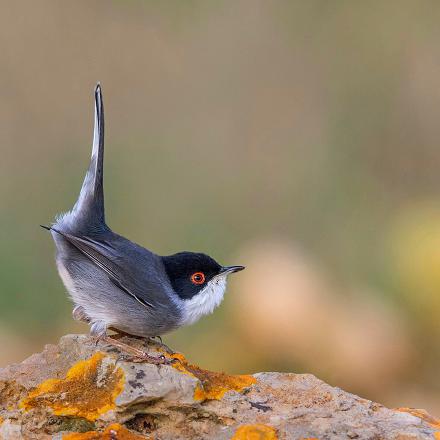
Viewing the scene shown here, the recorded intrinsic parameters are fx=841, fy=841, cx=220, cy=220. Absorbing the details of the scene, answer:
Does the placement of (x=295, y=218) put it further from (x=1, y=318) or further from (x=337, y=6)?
(x=1, y=318)

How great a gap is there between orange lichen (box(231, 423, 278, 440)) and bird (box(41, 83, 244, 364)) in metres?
1.19

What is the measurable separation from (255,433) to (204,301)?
1.44 metres

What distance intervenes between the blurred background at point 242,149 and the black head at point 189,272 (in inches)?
125

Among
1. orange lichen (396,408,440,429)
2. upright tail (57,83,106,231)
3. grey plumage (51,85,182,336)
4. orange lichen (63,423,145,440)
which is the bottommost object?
orange lichen (63,423,145,440)

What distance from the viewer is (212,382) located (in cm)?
379

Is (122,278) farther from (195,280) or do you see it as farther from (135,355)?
(135,355)

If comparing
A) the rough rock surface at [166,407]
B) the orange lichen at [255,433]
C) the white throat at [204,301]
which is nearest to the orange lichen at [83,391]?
the rough rock surface at [166,407]

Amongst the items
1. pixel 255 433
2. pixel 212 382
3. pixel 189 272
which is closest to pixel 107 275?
pixel 189 272

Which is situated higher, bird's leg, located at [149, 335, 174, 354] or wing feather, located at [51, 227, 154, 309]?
wing feather, located at [51, 227, 154, 309]

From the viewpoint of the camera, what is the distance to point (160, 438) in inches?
136

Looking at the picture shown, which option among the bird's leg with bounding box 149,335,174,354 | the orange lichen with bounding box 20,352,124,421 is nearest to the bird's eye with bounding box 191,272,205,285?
the bird's leg with bounding box 149,335,174,354

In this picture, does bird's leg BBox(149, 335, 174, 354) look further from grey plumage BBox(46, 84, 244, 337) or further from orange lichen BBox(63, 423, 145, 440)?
orange lichen BBox(63, 423, 145, 440)

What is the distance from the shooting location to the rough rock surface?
11.3ft

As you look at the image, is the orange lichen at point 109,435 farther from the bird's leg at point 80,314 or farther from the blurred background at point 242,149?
the blurred background at point 242,149
